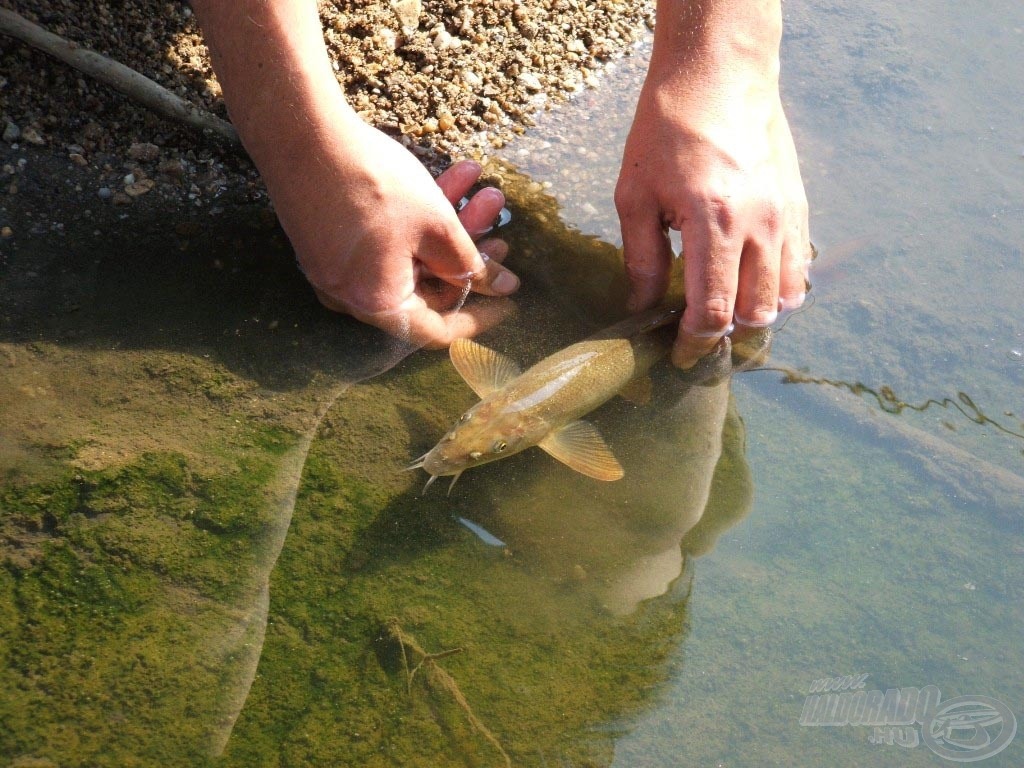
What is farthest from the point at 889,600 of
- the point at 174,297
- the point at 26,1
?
the point at 26,1

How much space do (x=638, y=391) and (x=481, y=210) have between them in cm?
113

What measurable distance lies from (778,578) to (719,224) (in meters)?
1.34

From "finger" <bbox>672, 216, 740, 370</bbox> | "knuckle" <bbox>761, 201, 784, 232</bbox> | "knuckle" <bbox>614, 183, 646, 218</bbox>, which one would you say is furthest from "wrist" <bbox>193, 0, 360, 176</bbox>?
"knuckle" <bbox>761, 201, 784, 232</bbox>

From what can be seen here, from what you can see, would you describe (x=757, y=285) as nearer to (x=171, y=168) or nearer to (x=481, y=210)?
(x=481, y=210)

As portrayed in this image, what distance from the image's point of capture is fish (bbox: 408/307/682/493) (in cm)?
328

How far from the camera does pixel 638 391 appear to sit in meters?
3.72

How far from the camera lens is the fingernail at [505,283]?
390 cm

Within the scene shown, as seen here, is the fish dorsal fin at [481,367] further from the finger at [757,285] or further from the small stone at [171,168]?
the small stone at [171,168]

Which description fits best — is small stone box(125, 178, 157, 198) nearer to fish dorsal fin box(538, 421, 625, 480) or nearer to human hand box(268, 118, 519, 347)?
human hand box(268, 118, 519, 347)

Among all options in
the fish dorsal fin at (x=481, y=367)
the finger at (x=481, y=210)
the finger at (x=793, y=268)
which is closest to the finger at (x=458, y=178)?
the finger at (x=481, y=210)

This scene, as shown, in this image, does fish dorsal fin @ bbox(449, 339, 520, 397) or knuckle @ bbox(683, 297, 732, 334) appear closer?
knuckle @ bbox(683, 297, 732, 334)

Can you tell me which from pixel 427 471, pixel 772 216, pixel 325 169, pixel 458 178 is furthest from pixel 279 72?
pixel 772 216

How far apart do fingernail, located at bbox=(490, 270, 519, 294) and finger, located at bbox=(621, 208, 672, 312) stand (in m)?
0.52

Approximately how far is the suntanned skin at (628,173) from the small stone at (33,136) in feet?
3.72
